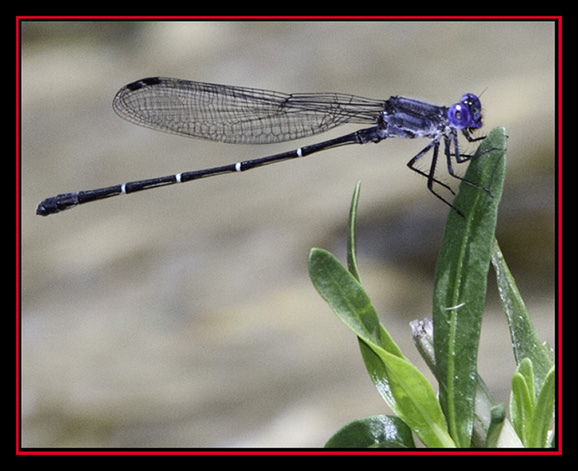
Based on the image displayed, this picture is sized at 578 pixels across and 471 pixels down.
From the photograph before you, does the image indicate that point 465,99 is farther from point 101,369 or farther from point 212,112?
point 101,369

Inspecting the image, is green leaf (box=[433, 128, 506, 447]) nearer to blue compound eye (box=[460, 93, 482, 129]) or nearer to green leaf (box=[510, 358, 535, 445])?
green leaf (box=[510, 358, 535, 445])

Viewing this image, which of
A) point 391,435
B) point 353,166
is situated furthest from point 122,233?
point 391,435

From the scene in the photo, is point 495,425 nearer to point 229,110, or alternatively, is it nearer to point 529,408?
point 529,408

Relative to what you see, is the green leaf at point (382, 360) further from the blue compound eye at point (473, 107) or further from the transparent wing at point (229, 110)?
the transparent wing at point (229, 110)

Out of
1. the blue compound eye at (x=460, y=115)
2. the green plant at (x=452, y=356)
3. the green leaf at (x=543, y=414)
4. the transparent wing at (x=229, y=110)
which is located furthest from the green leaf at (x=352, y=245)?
the transparent wing at (x=229, y=110)

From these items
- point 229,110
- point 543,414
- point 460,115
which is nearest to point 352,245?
point 543,414

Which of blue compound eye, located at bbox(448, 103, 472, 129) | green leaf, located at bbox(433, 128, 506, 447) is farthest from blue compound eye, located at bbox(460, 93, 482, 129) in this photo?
green leaf, located at bbox(433, 128, 506, 447)

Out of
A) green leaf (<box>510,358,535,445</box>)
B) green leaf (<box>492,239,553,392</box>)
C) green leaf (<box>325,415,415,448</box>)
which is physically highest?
green leaf (<box>492,239,553,392</box>)
